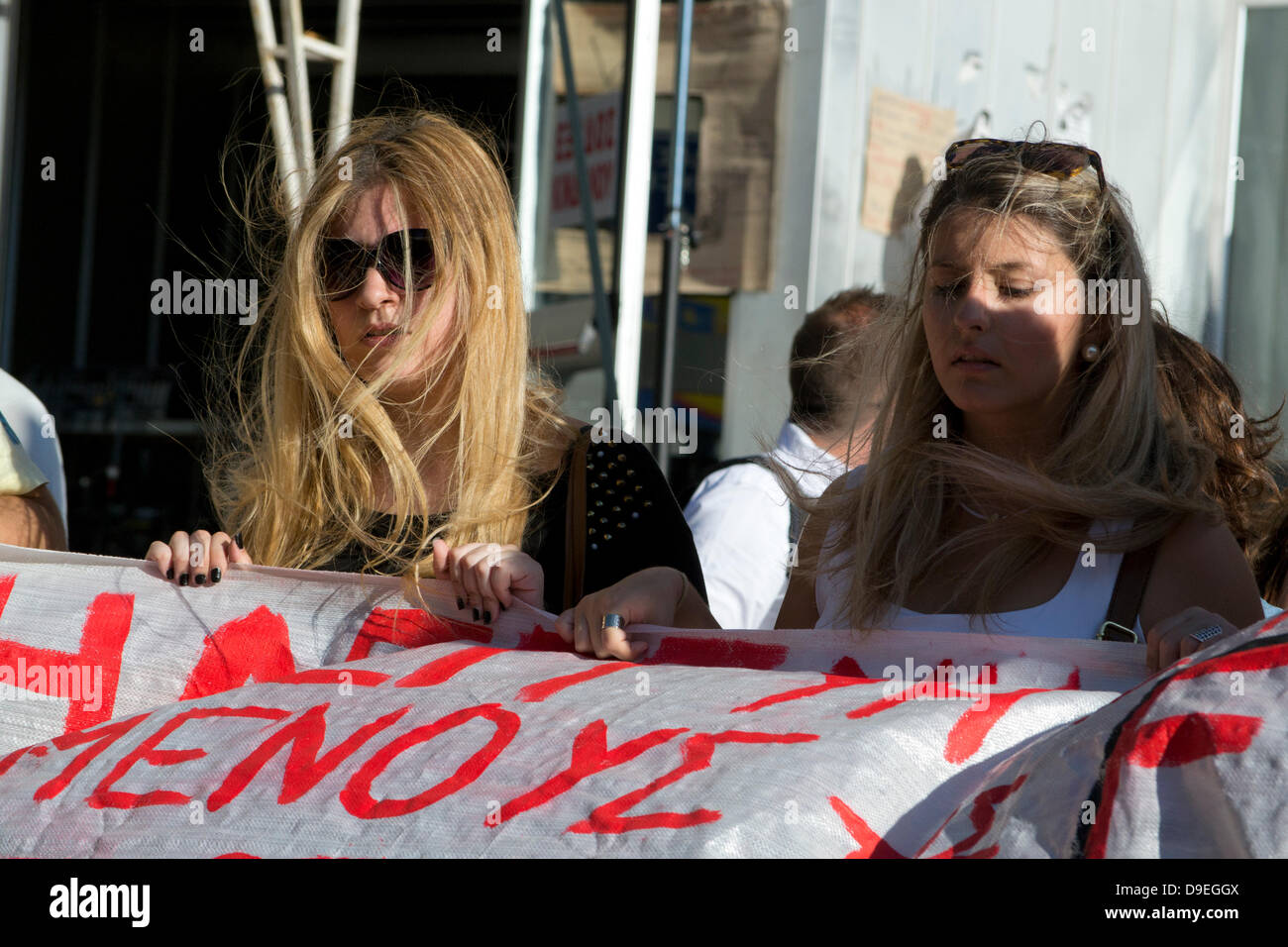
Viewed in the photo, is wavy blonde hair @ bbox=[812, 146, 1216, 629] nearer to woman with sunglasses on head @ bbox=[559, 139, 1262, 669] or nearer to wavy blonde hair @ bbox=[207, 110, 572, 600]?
woman with sunglasses on head @ bbox=[559, 139, 1262, 669]

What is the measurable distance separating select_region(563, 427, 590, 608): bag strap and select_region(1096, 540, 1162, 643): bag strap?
704mm

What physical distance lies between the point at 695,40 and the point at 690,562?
3649 mm

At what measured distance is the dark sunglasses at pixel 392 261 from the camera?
2094 millimetres

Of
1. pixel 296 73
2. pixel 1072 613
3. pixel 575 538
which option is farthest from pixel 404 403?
pixel 296 73

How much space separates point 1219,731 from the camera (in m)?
1.04

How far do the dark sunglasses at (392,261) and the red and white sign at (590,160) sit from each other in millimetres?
2308

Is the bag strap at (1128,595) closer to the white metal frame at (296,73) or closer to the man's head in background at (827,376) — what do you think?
the man's head in background at (827,376)

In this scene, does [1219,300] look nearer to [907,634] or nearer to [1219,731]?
[907,634]

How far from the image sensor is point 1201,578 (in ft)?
5.35

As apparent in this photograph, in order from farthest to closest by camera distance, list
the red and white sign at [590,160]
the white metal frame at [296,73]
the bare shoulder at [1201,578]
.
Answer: the red and white sign at [590,160], the white metal frame at [296,73], the bare shoulder at [1201,578]

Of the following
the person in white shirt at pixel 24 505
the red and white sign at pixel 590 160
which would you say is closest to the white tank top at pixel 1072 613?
the person in white shirt at pixel 24 505

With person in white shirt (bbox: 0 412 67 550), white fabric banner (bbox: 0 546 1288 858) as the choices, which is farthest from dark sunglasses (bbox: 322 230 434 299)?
person in white shirt (bbox: 0 412 67 550)

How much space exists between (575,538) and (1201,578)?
2.72 feet
